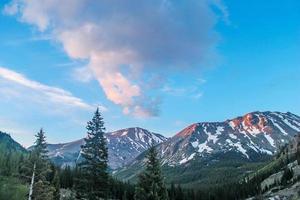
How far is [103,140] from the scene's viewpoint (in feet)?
136

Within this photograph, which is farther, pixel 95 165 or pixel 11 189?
pixel 11 189

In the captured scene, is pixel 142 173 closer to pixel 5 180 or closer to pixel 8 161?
pixel 5 180

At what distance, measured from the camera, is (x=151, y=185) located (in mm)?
41562

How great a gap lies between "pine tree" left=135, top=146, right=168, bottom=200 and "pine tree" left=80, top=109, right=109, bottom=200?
3444 millimetres

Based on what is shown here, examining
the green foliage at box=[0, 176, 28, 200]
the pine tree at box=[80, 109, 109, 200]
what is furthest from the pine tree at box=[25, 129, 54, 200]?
the green foliage at box=[0, 176, 28, 200]

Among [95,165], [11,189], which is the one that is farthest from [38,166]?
[11,189]

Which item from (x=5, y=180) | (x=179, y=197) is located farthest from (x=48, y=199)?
(x=179, y=197)

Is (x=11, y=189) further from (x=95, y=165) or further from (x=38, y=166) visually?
(x=95, y=165)

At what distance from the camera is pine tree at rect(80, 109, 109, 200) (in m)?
39.9

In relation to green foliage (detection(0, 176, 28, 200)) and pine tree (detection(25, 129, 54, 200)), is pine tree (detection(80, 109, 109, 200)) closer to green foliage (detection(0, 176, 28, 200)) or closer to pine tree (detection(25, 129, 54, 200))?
pine tree (detection(25, 129, 54, 200))

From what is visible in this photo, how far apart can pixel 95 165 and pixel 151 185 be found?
5.87 metres

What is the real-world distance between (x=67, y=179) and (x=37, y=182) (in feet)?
493

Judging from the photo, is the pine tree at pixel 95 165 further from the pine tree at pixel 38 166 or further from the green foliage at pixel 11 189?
the green foliage at pixel 11 189

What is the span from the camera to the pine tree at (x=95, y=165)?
39.9 meters
